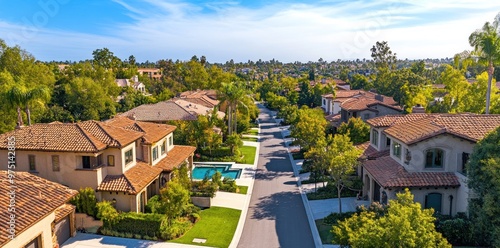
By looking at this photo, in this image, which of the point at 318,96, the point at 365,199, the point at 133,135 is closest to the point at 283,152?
the point at 365,199

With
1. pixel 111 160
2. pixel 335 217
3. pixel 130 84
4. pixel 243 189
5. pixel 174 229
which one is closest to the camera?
pixel 174 229

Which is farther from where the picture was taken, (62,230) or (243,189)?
(243,189)

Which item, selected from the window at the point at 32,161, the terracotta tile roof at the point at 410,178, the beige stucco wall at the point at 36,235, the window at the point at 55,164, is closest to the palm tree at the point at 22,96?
the window at the point at 32,161

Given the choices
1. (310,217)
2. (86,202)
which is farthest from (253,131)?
(86,202)

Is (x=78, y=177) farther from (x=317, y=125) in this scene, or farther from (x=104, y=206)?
(x=317, y=125)

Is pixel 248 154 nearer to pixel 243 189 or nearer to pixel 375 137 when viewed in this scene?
pixel 243 189

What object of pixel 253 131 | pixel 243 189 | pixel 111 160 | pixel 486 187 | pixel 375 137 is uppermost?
pixel 375 137
